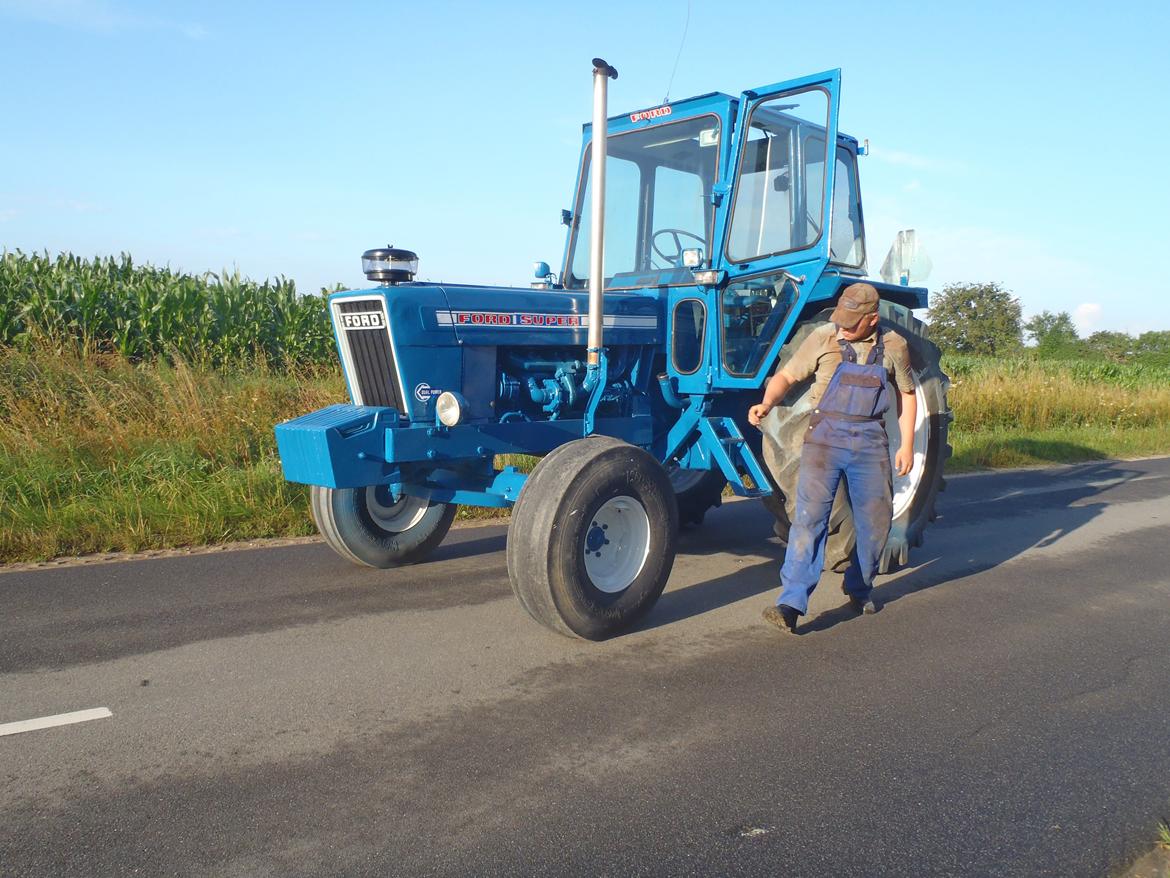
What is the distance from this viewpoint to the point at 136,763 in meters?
3.37

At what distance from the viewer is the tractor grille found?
521 centimetres

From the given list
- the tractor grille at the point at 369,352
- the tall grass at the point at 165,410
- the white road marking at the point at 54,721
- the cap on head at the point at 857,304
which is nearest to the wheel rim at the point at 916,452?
the cap on head at the point at 857,304

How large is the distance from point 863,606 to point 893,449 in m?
1.34

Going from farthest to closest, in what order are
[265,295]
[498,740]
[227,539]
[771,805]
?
[265,295], [227,539], [498,740], [771,805]

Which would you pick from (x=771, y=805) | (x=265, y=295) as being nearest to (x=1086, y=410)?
(x=265, y=295)

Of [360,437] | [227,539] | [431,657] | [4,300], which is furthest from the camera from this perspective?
Answer: [4,300]

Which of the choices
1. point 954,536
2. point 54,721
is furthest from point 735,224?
point 54,721

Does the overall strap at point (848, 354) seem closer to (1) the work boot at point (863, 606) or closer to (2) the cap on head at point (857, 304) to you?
(2) the cap on head at point (857, 304)

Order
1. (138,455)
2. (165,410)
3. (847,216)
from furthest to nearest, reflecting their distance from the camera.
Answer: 1. (165,410)
2. (138,455)
3. (847,216)

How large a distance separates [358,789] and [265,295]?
37.9 feet

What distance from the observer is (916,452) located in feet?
21.3

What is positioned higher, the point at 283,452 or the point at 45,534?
the point at 283,452

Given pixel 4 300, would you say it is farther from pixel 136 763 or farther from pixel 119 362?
pixel 136 763

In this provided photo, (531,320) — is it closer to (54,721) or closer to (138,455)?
(54,721)
